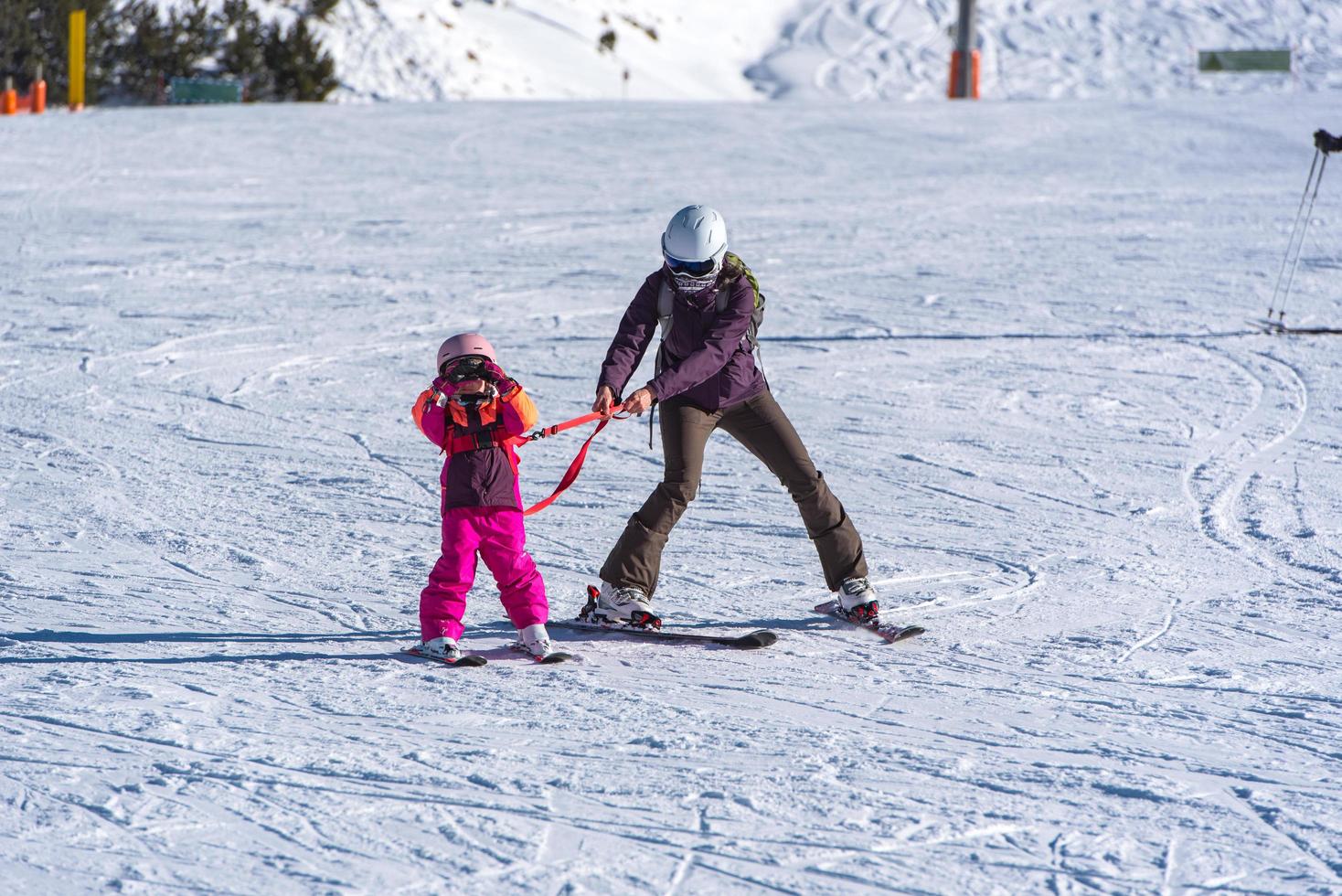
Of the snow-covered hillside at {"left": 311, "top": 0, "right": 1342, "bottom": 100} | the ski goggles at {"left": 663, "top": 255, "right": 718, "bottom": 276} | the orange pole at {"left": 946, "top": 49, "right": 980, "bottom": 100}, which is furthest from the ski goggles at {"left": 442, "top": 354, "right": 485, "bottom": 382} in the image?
the snow-covered hillside at {"left": 311, "top": 0, "right": 1342, "bottom": 100}

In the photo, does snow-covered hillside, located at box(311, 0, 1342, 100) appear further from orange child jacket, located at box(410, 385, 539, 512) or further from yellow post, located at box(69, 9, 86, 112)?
orange child jacket, located at box(410, 385, 539, 512)

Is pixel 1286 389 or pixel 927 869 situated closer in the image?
pixel 927 869

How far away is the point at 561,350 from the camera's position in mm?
10469

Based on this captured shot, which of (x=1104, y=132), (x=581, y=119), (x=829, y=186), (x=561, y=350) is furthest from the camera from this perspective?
(x=581, y=119)

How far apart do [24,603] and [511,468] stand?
6.61 feet

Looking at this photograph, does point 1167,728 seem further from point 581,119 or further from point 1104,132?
point 581,119

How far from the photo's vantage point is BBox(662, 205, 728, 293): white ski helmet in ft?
15.5

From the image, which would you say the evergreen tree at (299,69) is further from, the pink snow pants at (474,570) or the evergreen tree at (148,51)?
the pink snow pants at (474,570)

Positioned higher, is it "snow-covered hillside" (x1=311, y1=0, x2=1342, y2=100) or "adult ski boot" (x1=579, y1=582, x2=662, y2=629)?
"snow-covered hillside" (x1=311, y1=0, x2=1342, y2=100)

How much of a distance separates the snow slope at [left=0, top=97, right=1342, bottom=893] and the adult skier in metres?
0.28

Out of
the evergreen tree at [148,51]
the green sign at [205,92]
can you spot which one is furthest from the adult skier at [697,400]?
the evergreen tree at [148,51]

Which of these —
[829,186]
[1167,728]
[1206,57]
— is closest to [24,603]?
[1167,728]

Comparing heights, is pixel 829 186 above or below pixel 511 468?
above

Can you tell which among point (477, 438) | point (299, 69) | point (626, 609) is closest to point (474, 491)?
point (477, 438)
